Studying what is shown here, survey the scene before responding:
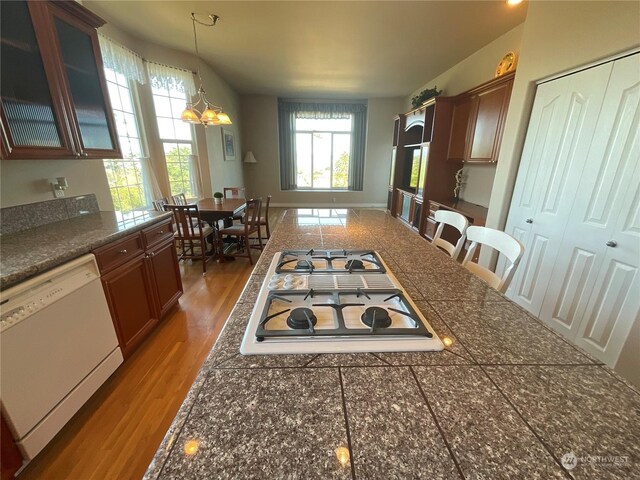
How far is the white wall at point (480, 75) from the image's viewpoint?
9.88 ft

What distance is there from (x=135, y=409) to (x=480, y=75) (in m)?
4.98

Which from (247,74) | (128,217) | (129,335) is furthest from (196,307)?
(247,74)

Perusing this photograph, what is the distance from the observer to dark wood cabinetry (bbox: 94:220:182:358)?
1.60 metres

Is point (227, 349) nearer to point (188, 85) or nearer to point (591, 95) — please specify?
point (591, 95)

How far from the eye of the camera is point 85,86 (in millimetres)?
1813

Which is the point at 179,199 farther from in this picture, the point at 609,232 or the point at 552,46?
the point at 609,232

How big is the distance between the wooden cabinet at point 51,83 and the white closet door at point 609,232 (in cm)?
333

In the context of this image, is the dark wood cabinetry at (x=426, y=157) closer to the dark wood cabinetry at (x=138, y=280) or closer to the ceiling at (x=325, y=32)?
the ceiling at (x=325, y=32)

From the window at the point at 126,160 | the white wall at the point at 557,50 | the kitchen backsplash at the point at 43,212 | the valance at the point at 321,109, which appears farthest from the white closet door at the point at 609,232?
the valance at the point at 321,109

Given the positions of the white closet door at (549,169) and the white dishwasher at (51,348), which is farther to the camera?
the white closet door at (549,169)

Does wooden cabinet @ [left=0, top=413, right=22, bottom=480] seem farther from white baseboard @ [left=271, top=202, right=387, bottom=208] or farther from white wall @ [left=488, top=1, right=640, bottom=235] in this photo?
white baseboard @ [left=271, top=202, right=387, bottom=208]

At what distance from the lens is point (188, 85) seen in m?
3.91

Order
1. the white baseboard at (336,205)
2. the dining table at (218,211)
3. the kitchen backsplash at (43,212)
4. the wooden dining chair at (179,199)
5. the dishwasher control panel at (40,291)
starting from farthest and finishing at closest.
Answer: the white baseboard at (336,205)
the wooden dining chair at (179,199)
the dining table at (218,211)
the kitchen backsplash at (43,212)
the dishwasher control panel at (40,291)

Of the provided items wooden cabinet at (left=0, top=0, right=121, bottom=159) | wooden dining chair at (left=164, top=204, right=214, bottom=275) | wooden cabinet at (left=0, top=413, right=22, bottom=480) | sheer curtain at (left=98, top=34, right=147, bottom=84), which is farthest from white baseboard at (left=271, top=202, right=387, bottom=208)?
wooden cabinet at (left=0, top=413, right=22, bottom=480)
